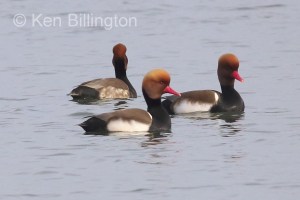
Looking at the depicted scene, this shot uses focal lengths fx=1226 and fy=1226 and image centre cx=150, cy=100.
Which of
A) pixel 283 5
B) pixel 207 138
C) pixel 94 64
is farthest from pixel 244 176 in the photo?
pixel 283 5

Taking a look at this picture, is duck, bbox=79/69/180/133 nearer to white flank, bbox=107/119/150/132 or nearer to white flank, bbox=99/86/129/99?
white flank, bbox=107/119/150/132

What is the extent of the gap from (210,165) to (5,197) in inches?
103

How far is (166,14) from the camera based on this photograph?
3036 centimetres

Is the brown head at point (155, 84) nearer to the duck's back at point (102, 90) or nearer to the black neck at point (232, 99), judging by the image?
the black neck at point (232, 99)

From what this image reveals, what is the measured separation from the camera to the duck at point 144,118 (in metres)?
Result: 16.6

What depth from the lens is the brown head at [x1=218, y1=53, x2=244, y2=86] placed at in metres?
19.2

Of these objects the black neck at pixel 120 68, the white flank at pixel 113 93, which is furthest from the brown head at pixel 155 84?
the black neck at pixel 120 68

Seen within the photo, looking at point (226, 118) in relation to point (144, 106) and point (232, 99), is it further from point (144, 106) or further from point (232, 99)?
point (144, 106)

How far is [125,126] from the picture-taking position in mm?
16672

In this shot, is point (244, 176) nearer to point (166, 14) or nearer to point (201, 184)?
point (201, 184)

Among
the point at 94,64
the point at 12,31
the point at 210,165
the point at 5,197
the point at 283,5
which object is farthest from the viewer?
the point at 283,5

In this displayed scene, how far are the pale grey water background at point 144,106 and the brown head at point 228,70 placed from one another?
1.86 feet

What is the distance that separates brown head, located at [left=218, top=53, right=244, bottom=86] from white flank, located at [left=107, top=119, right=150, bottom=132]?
285cm

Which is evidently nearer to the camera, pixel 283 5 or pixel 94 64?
pixel 94 64
